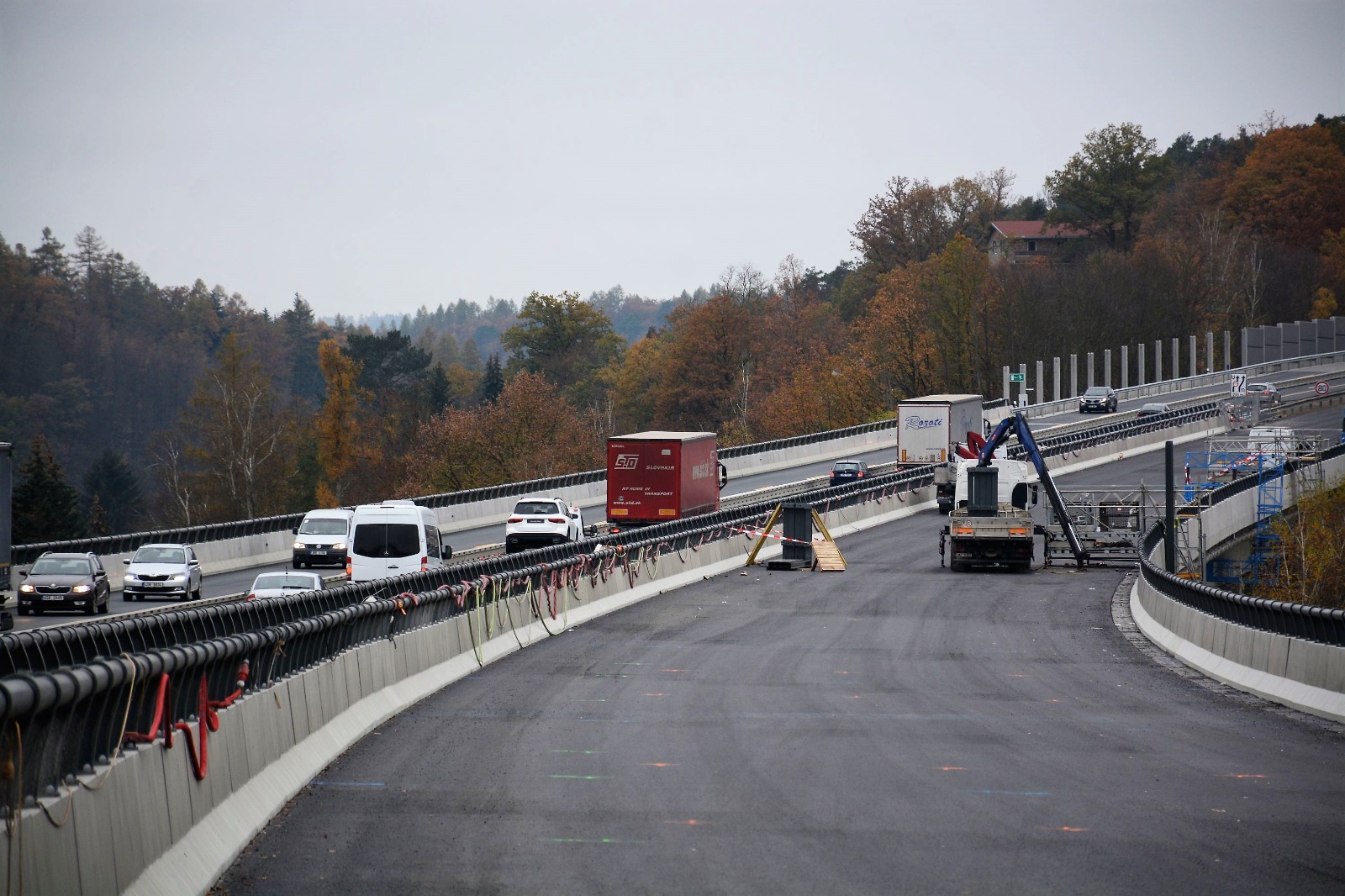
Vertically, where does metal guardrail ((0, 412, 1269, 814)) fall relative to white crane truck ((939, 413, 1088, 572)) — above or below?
above

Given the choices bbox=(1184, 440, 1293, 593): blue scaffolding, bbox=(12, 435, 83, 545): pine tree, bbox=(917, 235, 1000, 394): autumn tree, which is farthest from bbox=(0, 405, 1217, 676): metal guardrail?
bbox=(917, 235, 1000, 394): autumn tree

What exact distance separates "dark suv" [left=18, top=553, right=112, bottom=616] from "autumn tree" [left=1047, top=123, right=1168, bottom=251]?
147613 millimetres

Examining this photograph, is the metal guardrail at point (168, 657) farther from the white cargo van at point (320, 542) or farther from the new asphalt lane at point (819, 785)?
the white cargo van at point (320, 542)

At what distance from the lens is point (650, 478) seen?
156ft

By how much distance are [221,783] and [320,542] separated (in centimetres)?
3191

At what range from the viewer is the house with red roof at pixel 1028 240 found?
172 metres

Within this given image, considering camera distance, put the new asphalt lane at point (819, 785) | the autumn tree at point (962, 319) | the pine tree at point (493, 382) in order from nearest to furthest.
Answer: the new asphalt lane at point (819, 785) < the autumn tree at point (962, 319) < the pine tree at point (493, 382)

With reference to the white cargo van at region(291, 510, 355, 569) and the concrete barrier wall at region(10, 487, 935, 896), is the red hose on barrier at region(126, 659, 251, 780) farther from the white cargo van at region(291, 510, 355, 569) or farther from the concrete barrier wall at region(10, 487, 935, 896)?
the white cargo van at region(291, 510, 355, 569)

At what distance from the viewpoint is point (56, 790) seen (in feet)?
24.7

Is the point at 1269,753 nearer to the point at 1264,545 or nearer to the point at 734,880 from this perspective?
the point at 734,880

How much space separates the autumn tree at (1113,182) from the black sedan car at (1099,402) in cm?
7105

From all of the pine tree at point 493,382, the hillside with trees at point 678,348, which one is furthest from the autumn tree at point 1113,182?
the pine tree at point 493,382

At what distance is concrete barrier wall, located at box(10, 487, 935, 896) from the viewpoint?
7.55m

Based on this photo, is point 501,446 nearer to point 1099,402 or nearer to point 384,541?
point 1099,402
